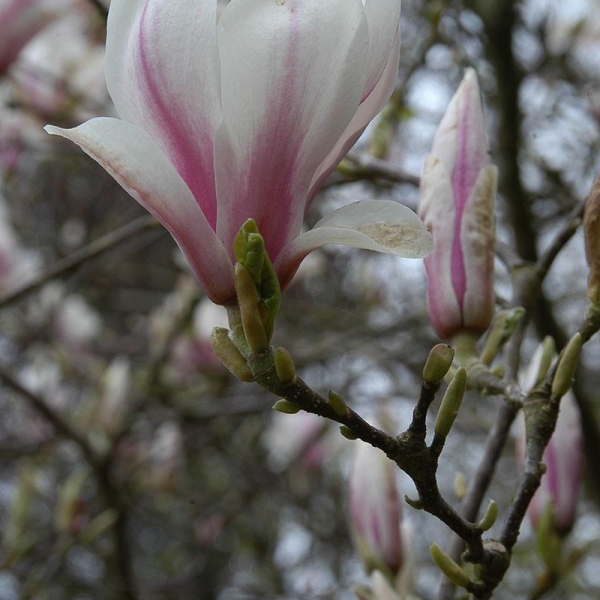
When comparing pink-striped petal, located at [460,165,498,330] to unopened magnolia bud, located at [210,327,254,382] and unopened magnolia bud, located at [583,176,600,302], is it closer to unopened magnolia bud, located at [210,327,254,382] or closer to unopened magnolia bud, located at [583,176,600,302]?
unopened magnolia bud, located at [583,176,600,302]

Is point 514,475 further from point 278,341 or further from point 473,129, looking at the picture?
point 473,129

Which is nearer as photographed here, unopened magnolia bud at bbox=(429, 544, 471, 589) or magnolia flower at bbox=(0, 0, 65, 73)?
unopened magnolia bud at bbox=(429, 544, 471, 589)

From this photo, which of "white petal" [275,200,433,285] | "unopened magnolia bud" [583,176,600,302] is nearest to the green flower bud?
"unopened magnolia bud" [583,176,600,302]

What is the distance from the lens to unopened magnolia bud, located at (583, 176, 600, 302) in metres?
0.57

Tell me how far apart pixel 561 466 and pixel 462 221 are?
28 cm

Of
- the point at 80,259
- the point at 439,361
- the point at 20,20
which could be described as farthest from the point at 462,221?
the point at 20,20

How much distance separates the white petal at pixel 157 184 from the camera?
0.50 meters

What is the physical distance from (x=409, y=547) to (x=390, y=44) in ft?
2.07

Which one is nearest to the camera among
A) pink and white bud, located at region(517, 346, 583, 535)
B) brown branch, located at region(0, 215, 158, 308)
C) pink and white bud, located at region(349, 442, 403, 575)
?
pink and white bud, located at region(517, 346, 583, 535)

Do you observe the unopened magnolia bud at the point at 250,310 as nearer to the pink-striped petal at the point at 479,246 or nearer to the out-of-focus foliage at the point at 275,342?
the pink-striped petal at the point at 479,246

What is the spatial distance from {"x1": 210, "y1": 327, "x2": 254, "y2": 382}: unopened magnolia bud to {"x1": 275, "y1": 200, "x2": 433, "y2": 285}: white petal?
0.20 feet

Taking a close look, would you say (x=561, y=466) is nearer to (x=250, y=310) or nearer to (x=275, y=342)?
(x=250, y=310)

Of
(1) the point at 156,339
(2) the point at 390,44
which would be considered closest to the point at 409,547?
(2) the point at 390,44

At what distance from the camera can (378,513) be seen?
3.03 feet
